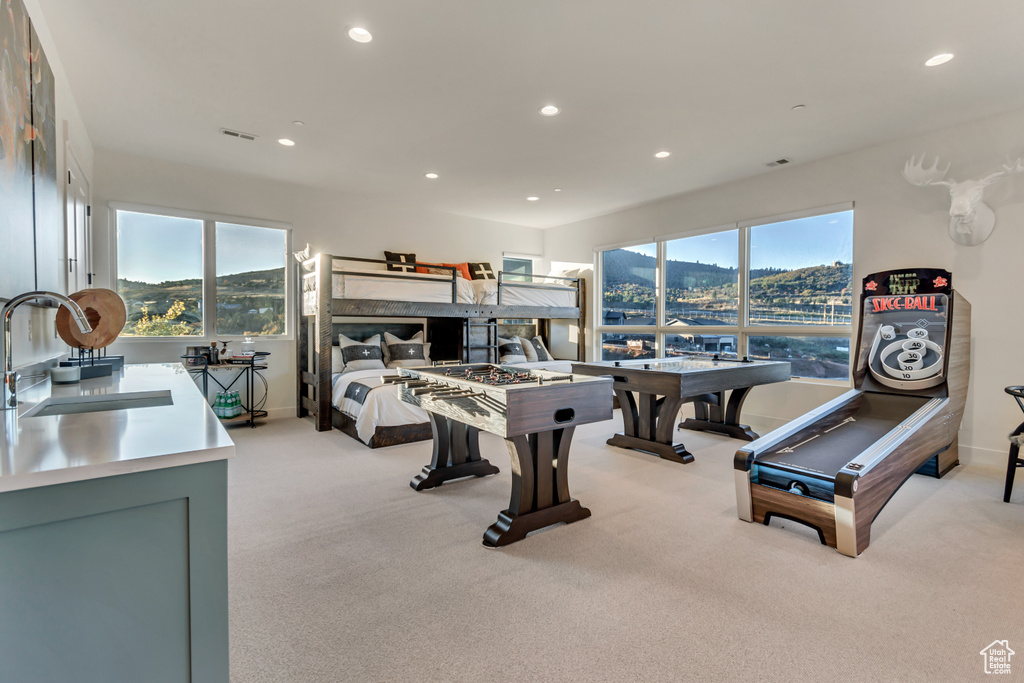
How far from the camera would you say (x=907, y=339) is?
362cm

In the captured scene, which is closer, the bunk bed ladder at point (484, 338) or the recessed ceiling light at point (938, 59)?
the recessed ceiling light at point (938, 59)

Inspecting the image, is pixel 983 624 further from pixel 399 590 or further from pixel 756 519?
pixel 399 590

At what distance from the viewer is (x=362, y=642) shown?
1.66 m

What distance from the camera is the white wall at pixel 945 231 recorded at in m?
3.58

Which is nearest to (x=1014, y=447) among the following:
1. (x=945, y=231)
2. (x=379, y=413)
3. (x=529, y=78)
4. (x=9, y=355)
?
(x=945, y=231)

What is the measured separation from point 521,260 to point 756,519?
5694 mm

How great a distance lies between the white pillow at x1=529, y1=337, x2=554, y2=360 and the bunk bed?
1.46 ft

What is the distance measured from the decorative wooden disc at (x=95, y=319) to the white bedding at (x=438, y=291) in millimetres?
2276

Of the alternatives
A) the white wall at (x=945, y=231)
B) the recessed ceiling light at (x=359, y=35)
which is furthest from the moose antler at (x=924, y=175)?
the recessed ceiling light at (x=359, y=35)

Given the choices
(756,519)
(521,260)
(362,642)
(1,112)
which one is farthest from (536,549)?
(521,260)

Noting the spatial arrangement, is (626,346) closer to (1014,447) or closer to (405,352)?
(405,352)

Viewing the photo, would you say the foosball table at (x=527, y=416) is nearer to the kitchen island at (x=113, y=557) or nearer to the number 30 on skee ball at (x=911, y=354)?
the kitchen island at (x=113, y=557)

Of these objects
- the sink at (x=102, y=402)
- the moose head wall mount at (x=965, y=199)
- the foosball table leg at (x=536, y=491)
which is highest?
the moose head wall mount at (x=965, y=199)

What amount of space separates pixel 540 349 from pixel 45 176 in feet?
17.5
